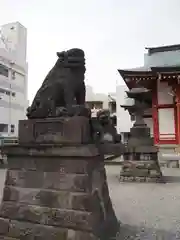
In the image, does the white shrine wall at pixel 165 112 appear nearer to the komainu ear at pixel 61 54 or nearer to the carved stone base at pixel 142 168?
the carved stone base at pixel 142 168

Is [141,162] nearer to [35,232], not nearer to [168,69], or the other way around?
[168,69]

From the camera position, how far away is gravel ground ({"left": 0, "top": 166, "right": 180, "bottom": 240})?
13.4ft

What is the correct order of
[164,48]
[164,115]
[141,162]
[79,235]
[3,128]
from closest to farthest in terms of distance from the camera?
[79,235] → [141,162] → [164,115] → [164,48] → [3,128]

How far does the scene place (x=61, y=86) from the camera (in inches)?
152

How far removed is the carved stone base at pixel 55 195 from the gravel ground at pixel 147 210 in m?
0.63

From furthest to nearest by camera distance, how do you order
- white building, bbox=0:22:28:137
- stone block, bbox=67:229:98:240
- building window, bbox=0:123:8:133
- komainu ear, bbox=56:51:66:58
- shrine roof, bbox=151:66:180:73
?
building window, bbox=0:123:8:133
white building, bbox=0:22:28:137
shrine roof, bbox=151:66:180:73
komainu ear, bbox=56:51:66:58
stone block, bbox=67:229:98:240

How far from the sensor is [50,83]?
13.1 feet

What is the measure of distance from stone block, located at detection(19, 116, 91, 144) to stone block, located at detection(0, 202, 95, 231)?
2.91 feet

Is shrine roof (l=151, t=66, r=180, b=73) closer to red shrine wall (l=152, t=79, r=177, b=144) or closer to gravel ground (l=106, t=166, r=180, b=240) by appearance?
red shrine wall (l=152, t=79, r=177, b=144)

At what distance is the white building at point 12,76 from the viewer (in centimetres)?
3362

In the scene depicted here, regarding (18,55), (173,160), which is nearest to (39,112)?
(173,160)

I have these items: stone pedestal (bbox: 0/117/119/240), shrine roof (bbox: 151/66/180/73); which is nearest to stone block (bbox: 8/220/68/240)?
stone pedestal (bbox: 0/117/119/240)

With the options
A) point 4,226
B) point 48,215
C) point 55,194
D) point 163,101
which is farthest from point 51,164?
point 163,101

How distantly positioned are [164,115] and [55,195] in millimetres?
12631
